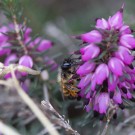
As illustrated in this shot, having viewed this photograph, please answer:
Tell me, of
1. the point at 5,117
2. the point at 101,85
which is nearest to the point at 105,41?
the point at 101,85

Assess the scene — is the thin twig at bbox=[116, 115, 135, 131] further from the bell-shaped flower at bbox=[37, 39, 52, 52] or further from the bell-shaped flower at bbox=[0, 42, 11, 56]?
the bell-shaped flower at bbox=[0, 42, 11, 56]

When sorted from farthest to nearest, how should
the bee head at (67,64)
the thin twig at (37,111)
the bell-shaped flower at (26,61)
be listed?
the bell-shaped flower at (26,61) → the bee head at (67,64) → the thin twig at (37,111)

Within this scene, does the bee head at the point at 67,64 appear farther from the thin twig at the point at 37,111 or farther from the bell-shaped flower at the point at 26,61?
the thin twig at the point at 37,111

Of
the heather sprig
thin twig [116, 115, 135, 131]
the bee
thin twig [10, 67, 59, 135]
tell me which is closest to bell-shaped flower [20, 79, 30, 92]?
the heather sprig

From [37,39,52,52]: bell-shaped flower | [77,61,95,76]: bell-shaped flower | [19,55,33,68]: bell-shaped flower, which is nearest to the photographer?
[77,61,95,76]: bell-shaped flower

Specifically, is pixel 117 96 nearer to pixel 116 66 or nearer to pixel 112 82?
pixel 112 82

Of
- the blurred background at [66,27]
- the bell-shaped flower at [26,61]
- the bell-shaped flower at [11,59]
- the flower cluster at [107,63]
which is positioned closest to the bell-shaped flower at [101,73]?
the flower cluster at [107,63]
